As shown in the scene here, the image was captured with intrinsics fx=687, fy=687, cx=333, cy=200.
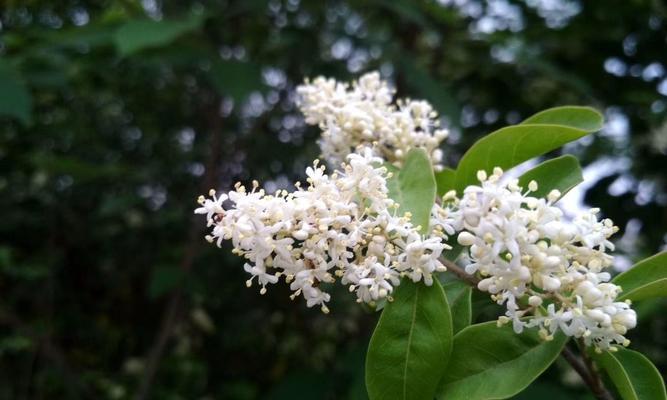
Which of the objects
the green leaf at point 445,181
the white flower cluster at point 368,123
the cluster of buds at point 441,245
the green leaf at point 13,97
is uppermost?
the green leaf at point 13,97


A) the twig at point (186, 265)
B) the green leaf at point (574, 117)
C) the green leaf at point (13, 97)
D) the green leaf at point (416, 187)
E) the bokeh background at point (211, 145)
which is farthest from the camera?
the twig at point (186, 265)

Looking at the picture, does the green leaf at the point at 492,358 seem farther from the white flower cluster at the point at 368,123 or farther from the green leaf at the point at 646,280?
the white flower cluster at the point at 368,123

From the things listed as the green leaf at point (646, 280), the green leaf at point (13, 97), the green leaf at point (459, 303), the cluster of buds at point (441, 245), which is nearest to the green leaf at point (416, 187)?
the cluster of buds at point (441, 245)

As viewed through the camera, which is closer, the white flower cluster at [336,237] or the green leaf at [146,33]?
the white flower cluster at [336,237]

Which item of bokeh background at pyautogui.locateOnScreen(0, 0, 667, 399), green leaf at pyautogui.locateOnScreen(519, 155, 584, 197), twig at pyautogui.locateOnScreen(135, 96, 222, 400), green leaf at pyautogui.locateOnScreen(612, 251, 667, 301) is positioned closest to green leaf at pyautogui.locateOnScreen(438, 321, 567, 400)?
green leaf at pyautogui.locateOnScreen(612, 251, 667, 301)

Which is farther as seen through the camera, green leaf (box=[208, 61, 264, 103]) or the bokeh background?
the bokeh background

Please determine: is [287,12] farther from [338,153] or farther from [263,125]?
[338,153]

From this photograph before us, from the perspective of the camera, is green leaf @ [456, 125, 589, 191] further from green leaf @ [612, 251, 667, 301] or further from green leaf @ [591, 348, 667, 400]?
green leaf @ [591, 348, 667, 400]
